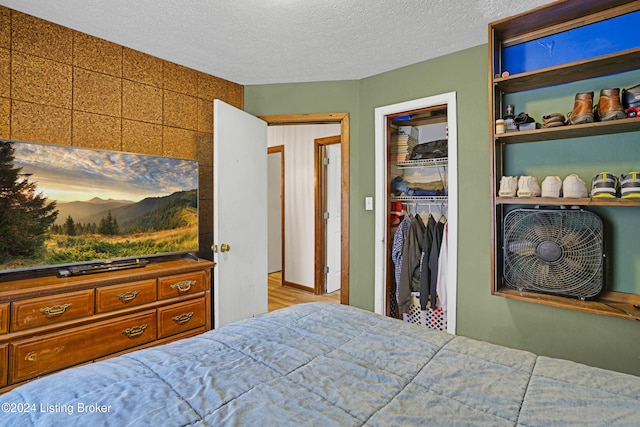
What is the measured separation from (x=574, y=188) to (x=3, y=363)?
3109 millimetres

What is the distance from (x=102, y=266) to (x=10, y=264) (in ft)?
1.46

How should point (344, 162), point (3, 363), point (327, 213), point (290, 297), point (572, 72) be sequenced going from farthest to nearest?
point (327, 213), point (290, 297), point (344, 162), point (572, 72), point (3, 363)

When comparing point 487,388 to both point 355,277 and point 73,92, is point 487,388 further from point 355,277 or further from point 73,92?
point 73,92

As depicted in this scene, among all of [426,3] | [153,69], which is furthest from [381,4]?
[153,69]

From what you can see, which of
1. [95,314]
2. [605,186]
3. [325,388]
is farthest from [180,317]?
[605,186]

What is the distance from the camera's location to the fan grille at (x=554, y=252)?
1854 millimetres

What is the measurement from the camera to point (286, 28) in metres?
2.17

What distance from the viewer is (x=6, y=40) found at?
6.47ft

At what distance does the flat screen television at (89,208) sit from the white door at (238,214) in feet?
0.79

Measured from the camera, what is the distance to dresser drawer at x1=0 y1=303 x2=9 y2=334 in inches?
65.2

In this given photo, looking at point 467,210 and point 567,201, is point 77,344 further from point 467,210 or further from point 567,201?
point 567,201

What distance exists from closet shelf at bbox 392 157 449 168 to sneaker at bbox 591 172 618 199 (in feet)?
4.16

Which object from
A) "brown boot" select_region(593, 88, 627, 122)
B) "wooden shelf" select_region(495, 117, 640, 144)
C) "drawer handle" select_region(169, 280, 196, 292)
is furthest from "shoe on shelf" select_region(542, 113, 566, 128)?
"drawer handle" select_region(169, 280, 196, 292)

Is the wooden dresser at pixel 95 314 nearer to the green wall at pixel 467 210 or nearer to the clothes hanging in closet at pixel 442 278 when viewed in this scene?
the green wall at pixel 467 210
